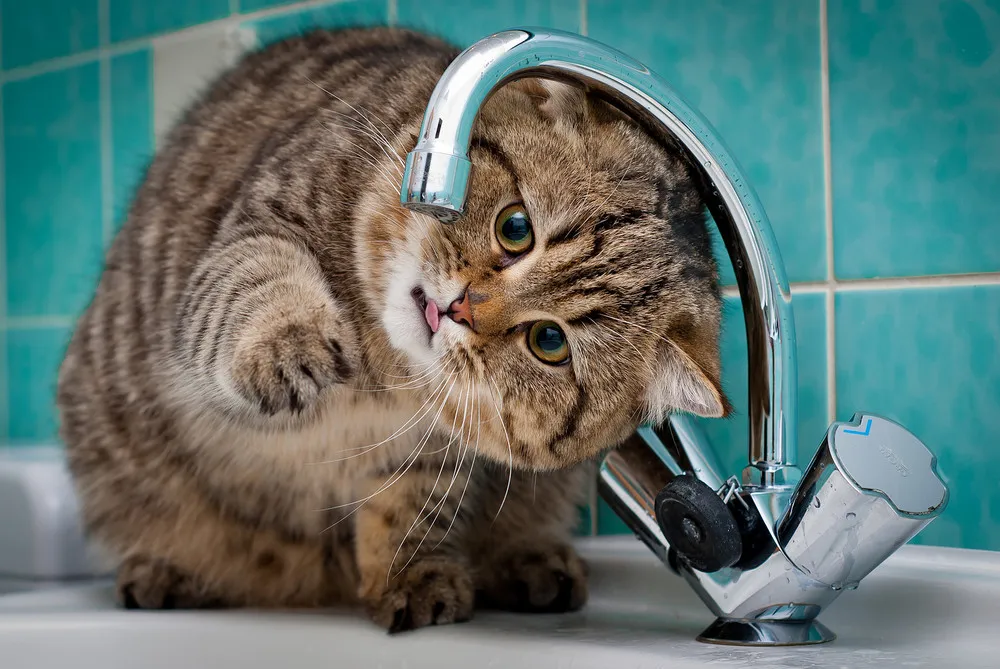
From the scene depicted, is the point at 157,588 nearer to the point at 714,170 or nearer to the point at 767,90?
the point at 714,170

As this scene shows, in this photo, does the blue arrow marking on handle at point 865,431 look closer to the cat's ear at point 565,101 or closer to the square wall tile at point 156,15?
the cat's ear at point 565,101

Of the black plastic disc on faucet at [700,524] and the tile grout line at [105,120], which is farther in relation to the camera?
the tile grout line at [105,120]

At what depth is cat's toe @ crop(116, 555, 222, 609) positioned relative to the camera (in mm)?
1144

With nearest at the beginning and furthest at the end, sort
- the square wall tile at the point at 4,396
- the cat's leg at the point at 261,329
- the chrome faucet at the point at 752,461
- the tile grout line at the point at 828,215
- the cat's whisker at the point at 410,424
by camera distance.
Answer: the chrome faucet at the point at 752,461 < the cat's leg at the point at 261,329 < the cat's whisker at the point at 410,424 < the tile grout line at the point at 828,215 < the square wall tile at the point at 4,396

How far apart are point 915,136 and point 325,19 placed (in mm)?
848

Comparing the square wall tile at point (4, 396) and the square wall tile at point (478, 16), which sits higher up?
the square wall tile at point (478, 16)

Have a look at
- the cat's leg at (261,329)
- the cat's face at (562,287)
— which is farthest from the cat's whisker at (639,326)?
the cat's leg at (261,329)

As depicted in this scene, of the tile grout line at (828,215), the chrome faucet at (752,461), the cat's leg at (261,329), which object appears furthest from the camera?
the tile grout line at (828,215)

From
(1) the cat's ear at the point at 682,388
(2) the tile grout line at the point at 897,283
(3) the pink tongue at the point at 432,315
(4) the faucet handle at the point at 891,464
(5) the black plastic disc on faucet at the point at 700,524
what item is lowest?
(5) the black plastic disc on faucet at the point at 700,524

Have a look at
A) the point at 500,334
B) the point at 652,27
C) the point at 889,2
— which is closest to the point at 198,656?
the point at 500,334

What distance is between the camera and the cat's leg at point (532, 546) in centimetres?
107

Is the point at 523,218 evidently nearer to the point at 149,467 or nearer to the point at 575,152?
the point at 575,152

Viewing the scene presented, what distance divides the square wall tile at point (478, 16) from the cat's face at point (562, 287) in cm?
32

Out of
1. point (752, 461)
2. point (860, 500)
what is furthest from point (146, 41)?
point (860, 500)
